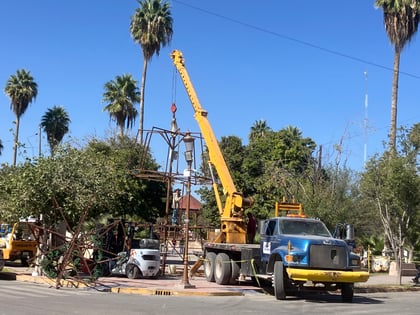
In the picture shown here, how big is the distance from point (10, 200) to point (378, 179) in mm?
14511

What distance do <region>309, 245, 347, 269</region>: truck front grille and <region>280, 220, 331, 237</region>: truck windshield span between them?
1.52m

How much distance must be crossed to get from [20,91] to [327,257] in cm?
5211

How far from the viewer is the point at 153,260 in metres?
20.5

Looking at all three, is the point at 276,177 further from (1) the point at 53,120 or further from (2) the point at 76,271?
(1) the point at 53,120

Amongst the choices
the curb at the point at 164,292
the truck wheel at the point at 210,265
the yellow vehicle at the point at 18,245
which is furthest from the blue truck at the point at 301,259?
the yellow vehicle at the point at 18,245

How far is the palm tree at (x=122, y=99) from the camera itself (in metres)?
53.0

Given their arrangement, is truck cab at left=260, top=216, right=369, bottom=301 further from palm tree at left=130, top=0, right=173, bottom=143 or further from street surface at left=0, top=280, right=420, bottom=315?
palm tree at left=130, top=0, right=173, bottom=143

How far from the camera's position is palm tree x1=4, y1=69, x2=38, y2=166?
60625 millimetres

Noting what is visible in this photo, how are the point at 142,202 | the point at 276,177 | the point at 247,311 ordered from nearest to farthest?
1. the point at 247,311
2. the point at 142,202
3. the point at 276,177

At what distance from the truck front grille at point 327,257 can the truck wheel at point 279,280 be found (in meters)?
0.86

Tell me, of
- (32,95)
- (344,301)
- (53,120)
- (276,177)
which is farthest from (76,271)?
(53,120)

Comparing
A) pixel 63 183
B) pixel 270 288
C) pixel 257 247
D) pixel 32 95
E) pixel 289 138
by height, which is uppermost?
pixel 32 95

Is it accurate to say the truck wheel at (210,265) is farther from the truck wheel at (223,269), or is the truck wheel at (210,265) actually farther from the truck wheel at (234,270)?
the truck wheel at (234,270)

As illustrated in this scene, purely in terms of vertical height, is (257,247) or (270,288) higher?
(257,247)
